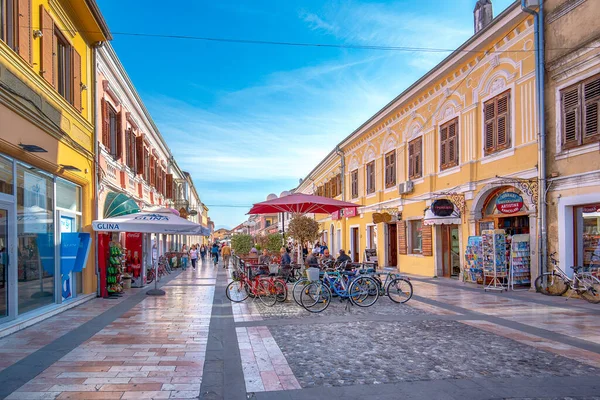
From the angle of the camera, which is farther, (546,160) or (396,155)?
(396,155)

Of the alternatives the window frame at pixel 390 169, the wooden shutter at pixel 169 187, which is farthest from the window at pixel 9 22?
the wooden shutter at pixel 169 187

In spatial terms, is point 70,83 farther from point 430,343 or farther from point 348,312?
point 430,343

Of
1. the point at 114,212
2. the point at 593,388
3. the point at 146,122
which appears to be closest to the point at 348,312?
the point at 593,388

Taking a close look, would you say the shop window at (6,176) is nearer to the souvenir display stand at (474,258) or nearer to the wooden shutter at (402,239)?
the souvenir display stand at (474,258)

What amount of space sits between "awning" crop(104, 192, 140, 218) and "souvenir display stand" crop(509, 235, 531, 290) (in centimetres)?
1052

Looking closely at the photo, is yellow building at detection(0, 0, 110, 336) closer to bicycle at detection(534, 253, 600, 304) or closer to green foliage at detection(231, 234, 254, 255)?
bicycle at detection(534, 253, 600, 304)

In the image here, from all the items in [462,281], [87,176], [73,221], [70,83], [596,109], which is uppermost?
[70,83]

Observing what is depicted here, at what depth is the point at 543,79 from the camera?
11859 mm

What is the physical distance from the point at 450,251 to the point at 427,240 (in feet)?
3.37

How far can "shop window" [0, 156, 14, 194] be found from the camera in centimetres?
748

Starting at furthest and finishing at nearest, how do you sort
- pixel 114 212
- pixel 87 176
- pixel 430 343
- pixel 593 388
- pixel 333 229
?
1. pixel 333 229
2. pixel 114 212
3. pixel 87 176
4. pixel 430 343
5. pixel 593 388

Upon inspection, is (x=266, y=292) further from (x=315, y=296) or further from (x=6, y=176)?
(x=6, y=176)

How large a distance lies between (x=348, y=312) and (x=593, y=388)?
17.3 ft

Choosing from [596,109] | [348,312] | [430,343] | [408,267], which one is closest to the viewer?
[430,343]
